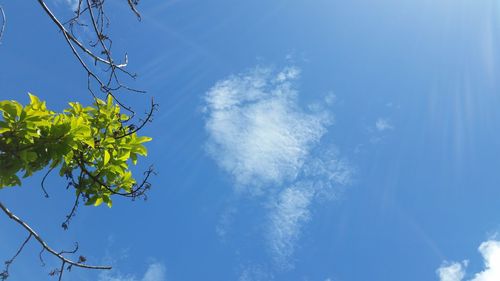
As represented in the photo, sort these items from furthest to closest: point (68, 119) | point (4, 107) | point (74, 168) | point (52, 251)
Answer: point (74, 168) → point (68, 119) → point (4, 107) → point (52, 251)

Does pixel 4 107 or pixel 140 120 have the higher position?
pixel 140 120

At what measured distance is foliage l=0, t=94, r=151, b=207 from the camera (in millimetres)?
5098

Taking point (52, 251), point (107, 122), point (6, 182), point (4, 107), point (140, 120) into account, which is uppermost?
point (107, 122)

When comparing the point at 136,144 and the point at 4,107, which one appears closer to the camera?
the point at 4,107

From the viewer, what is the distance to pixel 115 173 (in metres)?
6.12

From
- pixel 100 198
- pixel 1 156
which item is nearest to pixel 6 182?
pixel 1 156

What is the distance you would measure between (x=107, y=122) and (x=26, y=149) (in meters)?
1.16

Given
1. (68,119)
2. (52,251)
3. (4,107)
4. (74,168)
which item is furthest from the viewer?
(74,168)

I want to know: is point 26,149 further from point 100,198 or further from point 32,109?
point 100,198

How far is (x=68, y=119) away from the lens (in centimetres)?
540

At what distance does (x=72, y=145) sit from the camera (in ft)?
17.5

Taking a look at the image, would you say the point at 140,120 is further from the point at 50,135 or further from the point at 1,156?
the point at 1,156

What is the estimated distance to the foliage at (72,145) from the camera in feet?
16.7

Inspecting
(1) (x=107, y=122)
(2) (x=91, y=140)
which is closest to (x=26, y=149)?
(2) (x=91, y=140)
